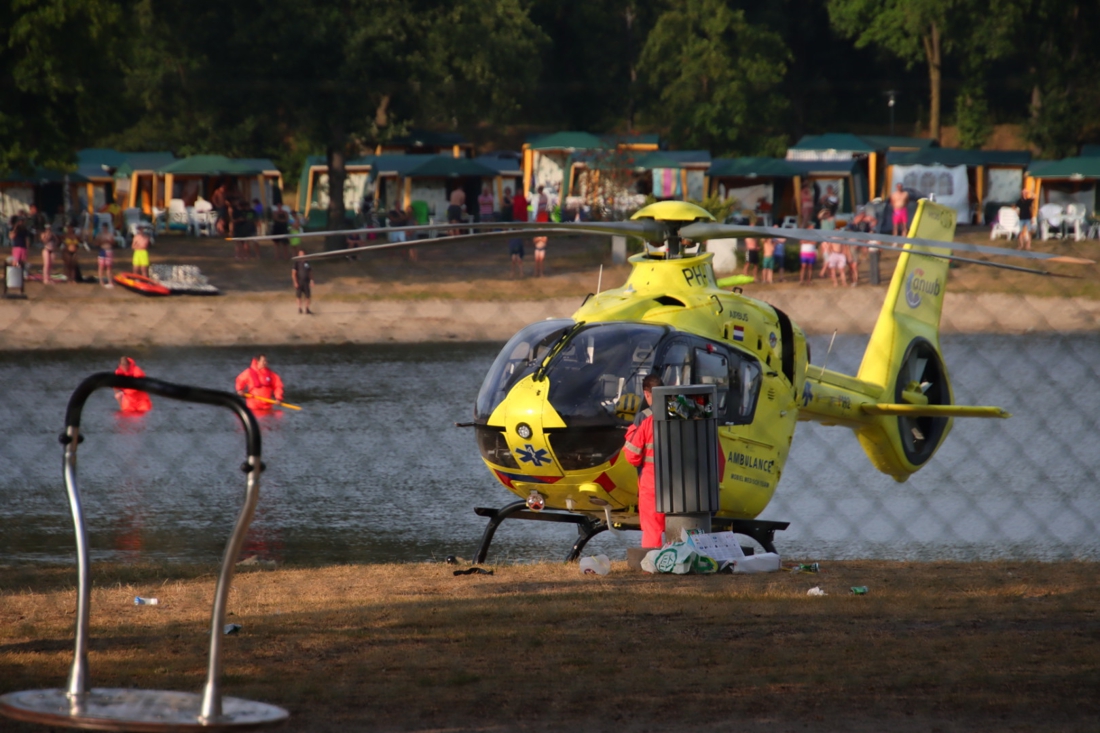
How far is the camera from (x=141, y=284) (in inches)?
1169

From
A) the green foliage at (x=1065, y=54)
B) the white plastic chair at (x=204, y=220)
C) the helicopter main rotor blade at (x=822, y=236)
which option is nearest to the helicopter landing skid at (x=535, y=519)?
the helicopter main rotor blade at (x=822, y=236)

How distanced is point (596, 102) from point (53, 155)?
108ft

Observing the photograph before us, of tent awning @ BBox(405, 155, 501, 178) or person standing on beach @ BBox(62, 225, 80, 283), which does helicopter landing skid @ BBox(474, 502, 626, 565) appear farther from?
tent awning @ BBox(405, 155, 501, 178)

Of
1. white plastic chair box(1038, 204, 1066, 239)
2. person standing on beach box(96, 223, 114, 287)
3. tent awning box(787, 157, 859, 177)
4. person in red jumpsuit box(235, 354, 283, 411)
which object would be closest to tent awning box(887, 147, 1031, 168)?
tent awning box(787, 157, 859, 177)

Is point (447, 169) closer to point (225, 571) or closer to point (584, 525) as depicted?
point (584, 525)

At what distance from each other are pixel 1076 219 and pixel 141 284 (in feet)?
83.2

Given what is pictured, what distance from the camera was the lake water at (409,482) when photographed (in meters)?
13.0

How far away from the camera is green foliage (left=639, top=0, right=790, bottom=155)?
188 ft

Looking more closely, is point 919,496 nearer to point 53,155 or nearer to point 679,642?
point 679,642

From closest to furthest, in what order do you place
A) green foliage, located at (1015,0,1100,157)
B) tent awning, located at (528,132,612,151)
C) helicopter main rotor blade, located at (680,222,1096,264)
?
helicopter main rotor blade, located at (680,222,1096,264)
green foliage, located at (1015,0,1100,157)
tent awning, located at (528,132,612,151)

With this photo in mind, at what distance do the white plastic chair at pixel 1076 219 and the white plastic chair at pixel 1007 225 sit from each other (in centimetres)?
148

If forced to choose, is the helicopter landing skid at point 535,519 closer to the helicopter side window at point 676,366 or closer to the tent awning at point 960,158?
the helicopter side window at point 676,366

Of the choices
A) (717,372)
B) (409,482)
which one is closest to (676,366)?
(717,372)

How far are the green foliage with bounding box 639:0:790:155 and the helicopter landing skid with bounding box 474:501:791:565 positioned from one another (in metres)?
48.1
